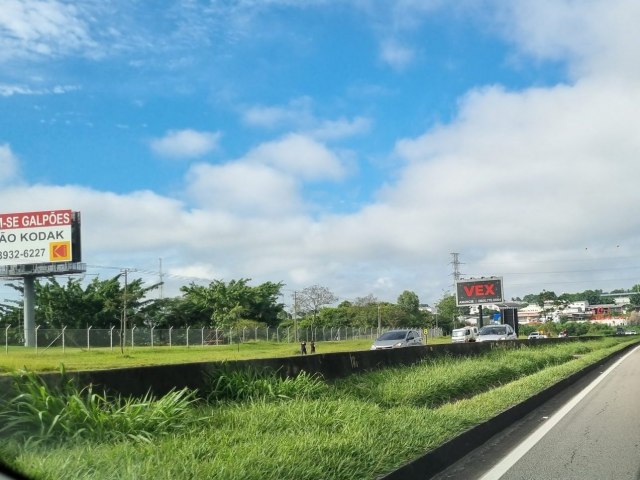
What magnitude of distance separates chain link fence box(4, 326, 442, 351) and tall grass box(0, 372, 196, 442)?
38.3 metres

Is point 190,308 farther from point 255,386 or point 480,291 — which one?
point 255,386

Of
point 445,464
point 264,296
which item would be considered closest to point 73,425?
point 445,464

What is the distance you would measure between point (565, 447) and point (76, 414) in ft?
20.1

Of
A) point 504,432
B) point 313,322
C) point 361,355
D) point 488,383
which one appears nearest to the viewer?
point 504,432

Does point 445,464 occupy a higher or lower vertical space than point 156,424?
lower

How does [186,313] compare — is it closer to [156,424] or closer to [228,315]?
[228,315]

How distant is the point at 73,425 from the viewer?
6.61 metres

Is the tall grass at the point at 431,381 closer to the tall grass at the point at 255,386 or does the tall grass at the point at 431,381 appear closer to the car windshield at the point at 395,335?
the tall grass at the point at 255,386

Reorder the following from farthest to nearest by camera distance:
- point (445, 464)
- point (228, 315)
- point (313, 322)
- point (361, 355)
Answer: point (313, 322), point (228, 315), point (361, 355), point (445, 464)

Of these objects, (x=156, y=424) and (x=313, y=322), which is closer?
(x=156, y=424)

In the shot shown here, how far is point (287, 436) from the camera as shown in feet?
23.7

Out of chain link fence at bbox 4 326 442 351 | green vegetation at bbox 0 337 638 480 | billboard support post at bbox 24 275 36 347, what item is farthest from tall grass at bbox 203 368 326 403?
billboard support post at bbox 24 275 36 347

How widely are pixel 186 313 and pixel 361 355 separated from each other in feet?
206

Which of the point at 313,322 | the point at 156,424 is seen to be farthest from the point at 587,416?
the point at 313,322
